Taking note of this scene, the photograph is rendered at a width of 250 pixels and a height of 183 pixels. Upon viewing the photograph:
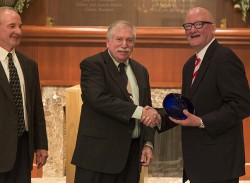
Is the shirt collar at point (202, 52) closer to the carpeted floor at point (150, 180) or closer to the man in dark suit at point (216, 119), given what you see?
the man in dark suit at point (216, 119)

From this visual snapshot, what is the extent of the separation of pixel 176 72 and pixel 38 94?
2348mm

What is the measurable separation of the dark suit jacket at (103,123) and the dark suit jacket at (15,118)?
382mm

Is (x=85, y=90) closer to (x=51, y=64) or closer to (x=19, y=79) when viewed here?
(x=19, y=79)

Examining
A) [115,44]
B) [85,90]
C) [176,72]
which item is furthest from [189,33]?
[176,72]

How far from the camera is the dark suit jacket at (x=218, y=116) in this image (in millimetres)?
2799

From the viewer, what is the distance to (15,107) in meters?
3.04

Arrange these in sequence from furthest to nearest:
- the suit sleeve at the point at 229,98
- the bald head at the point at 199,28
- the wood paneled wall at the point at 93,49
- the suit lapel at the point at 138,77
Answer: the wood paneled wall at the point at 93,49, the suit lapel at the point at 138,77, the bald head at the point at 199,28, the suit sleeve at the point at 229,98

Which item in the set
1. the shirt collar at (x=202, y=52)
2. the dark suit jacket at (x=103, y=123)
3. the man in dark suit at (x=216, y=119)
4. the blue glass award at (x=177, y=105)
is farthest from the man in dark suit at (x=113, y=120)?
the shirt collar at (x=202, y=52)

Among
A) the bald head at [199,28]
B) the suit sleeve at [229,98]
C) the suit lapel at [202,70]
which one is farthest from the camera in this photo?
the bald head at [199,28]

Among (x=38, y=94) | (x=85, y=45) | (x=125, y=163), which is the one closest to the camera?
(x=125, y=163)

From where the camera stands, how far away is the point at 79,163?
9.94 feet

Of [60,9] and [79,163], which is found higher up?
[60,9]

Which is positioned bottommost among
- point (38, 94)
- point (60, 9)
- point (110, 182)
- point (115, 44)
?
point (110, 182)

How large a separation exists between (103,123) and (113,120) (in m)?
0.06
